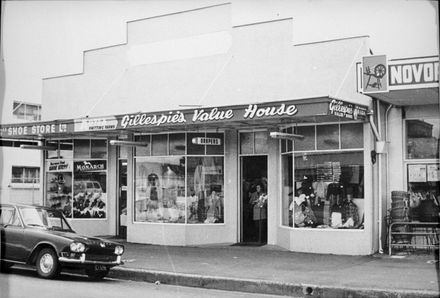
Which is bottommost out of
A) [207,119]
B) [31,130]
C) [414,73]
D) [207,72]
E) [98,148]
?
[98,148]

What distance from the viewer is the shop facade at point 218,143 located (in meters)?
14.6

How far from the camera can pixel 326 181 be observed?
49.4 ft

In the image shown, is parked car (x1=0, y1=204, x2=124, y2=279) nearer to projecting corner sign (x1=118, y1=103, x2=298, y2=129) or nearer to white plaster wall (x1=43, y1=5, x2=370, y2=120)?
projecting corner sign (x1=118, y1=103, x2=298, y2=129)

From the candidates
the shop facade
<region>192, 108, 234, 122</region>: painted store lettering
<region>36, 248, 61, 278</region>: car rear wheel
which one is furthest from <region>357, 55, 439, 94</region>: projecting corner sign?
<region>36, 248, 61, 278</region>: car rear wheel

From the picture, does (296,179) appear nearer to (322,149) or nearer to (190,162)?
(322,149)

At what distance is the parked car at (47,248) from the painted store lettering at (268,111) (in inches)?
174

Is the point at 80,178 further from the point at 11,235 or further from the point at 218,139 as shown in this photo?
the point at 11,235

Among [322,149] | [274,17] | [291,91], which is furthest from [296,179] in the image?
[274,17]

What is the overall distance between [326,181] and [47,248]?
7218 millimetres

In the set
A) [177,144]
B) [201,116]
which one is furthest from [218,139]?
[201,116]

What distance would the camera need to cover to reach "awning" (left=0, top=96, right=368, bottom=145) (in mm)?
13164

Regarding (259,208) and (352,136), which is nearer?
(352,136)

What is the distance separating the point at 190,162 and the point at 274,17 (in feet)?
15.9

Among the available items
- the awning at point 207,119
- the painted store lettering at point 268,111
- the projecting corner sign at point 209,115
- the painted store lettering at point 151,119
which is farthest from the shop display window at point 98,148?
the painted store lettering at point 268,111
